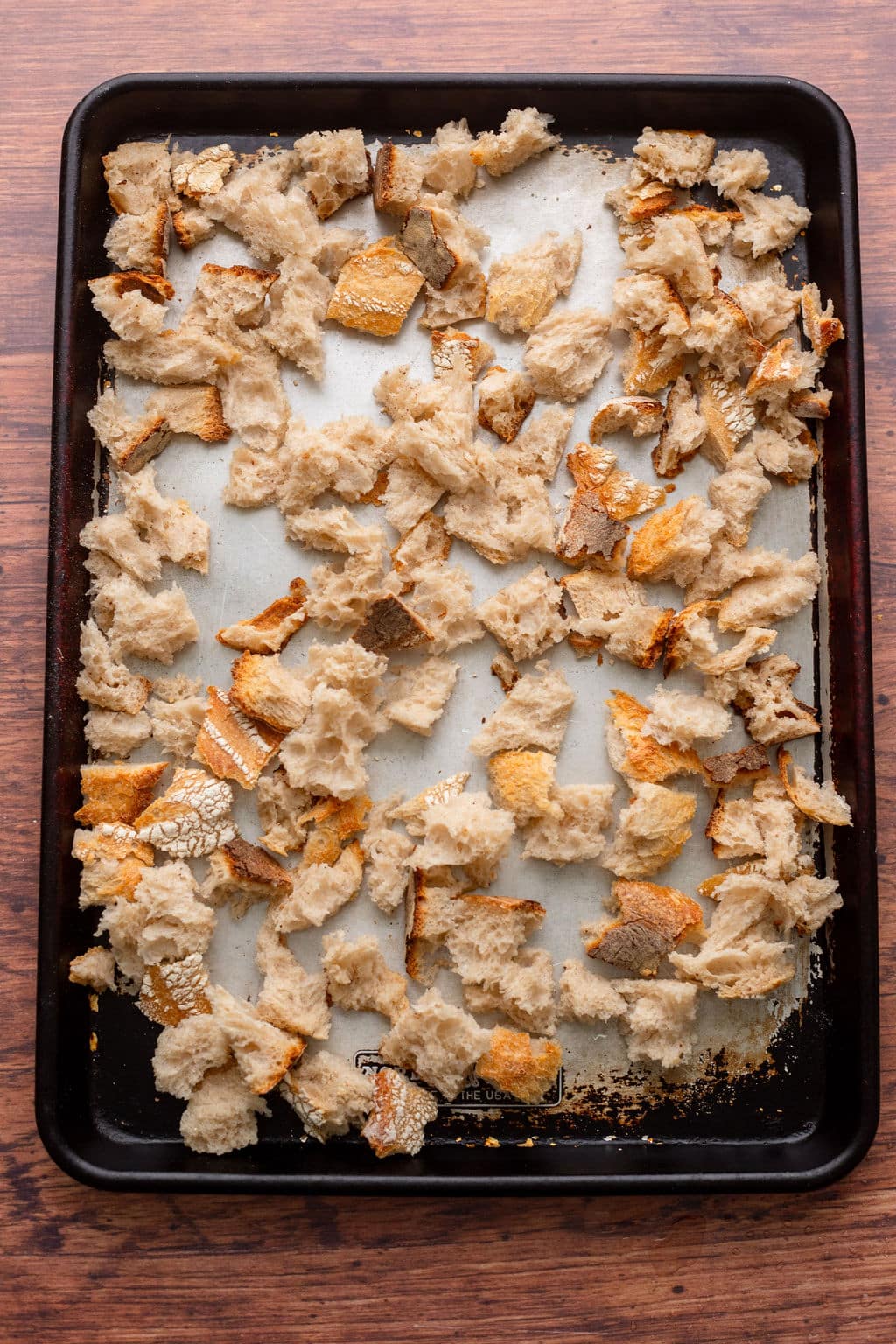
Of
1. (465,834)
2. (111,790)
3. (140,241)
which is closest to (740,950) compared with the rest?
(465,834)

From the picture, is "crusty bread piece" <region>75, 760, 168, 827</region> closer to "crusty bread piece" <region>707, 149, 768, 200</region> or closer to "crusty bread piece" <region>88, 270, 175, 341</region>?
"crusty bread piece" <region>88, 270, 175, 341</region>

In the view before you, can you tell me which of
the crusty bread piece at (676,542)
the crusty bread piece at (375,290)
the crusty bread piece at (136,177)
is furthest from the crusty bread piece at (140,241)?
the crusty bread piece at (676,542)

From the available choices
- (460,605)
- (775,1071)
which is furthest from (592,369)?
(775,1071)

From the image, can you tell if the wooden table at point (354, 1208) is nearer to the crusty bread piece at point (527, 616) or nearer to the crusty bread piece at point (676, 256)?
the crusty bread piece at point (676, 256)

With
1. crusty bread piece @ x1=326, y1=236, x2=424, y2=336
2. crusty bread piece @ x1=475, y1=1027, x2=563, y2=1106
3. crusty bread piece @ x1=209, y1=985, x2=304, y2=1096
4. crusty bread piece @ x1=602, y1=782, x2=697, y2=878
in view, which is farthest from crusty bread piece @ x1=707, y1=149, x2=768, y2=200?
crusty bread piece @ x1=209, y1=985, x2=304, y2=1096

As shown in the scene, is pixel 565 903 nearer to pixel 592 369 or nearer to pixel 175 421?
pixel 592 369

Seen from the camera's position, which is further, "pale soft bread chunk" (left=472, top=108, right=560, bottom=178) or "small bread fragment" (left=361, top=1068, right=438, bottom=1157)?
"pale soft bread chunk" (left=472, top=108, right=560, bottom=178)
